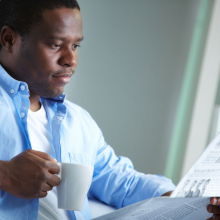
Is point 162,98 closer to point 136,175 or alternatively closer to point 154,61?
point 154,61

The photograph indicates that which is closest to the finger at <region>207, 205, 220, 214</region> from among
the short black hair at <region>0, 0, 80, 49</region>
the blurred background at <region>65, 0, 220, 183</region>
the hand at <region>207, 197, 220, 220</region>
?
the hand at <region>207, 197, 220, 220</region>

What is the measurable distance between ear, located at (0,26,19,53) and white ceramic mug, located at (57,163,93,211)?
1.57 ft

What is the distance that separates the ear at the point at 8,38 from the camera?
2.93 feet

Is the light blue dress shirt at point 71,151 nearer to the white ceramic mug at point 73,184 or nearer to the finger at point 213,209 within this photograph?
the white ceramic mug at point 73,184

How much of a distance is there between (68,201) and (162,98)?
4.15 feet

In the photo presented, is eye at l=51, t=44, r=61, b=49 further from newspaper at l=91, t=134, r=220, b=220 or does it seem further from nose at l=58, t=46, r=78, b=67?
newspaper at l=91, t=134, r=220, b=220

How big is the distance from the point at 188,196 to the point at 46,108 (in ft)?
1.94

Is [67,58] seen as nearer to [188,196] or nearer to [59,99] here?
[59,99]

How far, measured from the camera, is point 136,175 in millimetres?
997

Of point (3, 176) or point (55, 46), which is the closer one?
point (3, 176)

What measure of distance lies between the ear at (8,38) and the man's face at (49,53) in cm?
3

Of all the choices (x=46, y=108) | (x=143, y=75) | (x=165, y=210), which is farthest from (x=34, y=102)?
(x=143, y=75)

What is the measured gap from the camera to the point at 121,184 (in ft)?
3.21

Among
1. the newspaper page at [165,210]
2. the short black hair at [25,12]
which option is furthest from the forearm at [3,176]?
the short black hair at [25,12]
